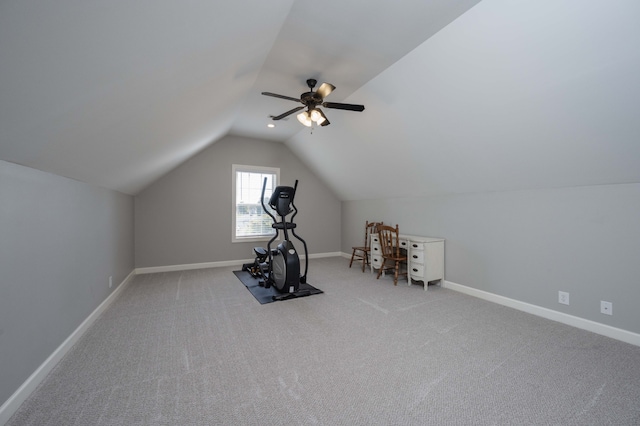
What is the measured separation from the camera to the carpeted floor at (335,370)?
150 cm

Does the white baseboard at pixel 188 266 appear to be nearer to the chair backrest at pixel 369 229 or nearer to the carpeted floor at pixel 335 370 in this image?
the carpeted floor at pixel 335 370

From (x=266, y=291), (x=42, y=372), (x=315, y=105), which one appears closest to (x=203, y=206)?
(x=266, y=291)

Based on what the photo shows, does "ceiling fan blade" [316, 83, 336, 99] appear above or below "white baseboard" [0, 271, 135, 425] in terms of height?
above

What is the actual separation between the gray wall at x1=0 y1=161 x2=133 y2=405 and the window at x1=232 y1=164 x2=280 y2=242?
2.79 meters

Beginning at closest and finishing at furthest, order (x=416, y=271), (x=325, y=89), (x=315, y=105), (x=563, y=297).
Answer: (x=325, y=89) → (x=563, y=297) → (x=315, y=105) → (x=416, y=271)

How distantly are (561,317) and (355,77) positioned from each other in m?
3.45

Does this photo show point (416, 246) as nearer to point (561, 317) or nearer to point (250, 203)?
point (561, 317)

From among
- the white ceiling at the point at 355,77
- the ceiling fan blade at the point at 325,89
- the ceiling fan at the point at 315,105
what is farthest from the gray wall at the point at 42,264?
the ceiling fan blade at the point at 325,89

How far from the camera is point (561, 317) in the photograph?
2.75 meters

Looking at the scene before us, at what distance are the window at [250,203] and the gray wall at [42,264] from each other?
2.79 m

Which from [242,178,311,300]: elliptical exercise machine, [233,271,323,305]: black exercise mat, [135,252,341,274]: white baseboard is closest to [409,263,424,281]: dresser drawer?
[233,271,323,305]: black exercise mat

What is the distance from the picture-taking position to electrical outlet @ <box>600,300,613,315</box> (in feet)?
7.98

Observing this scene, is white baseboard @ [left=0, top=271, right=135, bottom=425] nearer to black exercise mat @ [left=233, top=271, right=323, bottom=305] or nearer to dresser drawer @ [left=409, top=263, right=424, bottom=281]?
black exercise mat @ [left=233, top=271, right=323, bottom=305]

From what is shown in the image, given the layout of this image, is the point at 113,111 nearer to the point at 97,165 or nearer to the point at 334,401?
the point at 97,165
